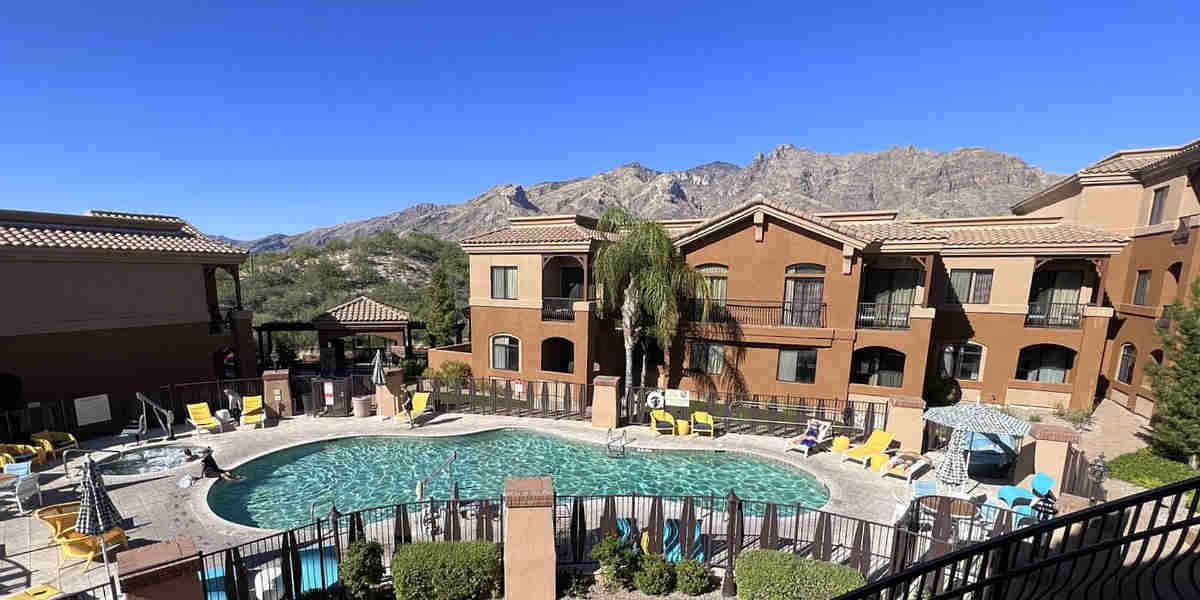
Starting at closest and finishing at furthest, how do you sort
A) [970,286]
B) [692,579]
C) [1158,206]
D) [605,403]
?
[692,579], [605,403], [1158,206], [970,286]

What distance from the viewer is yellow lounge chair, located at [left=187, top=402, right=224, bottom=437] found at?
1577cm

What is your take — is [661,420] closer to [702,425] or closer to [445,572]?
[702,425]

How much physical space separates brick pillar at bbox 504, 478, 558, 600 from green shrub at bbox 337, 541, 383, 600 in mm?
2175

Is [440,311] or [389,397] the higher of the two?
[440,311]

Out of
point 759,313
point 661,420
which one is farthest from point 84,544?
point 759,313

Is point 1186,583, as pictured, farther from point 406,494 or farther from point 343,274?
point 343,274

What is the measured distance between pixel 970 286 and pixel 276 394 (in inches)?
1112

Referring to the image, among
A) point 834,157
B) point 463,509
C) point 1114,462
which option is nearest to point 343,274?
point 463,509

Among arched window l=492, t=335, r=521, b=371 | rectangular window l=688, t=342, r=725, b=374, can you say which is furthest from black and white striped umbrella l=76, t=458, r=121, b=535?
rectangular window l=688, t=342, r=725, b=374

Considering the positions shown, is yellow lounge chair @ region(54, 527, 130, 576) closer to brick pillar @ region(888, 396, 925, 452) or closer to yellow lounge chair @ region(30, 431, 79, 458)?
yellow lounge chair @ region(30, 431, 79, 458)

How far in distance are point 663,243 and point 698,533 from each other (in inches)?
443

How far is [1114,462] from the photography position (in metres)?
13.7

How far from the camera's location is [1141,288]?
1941 cm

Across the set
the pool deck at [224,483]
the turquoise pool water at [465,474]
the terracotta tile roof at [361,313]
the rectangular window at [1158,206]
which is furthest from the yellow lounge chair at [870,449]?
the terracotta tile roof at [361,313]
